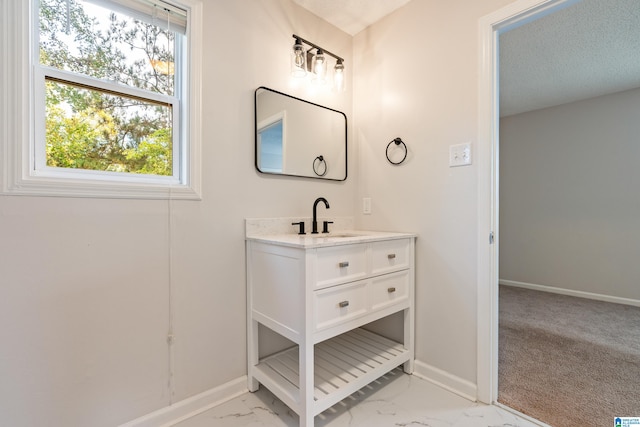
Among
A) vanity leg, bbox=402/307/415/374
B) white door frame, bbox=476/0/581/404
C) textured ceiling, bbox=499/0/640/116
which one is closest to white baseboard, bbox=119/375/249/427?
vanity leg, bbox=402/307/415/374

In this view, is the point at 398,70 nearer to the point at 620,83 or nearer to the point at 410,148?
the point at 410,148

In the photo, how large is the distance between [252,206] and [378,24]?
161 cm

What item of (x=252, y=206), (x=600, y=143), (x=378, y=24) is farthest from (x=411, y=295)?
(x=600, y=143)

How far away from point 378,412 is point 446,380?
497mm

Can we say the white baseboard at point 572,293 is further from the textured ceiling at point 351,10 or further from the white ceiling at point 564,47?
the textured ceiling at point 351,10

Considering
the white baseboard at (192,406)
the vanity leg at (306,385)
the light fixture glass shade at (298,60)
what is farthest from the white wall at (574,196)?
the white baseboard at (192,406)

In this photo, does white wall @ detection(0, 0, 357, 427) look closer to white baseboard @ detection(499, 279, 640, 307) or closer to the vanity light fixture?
the vanity light fixture

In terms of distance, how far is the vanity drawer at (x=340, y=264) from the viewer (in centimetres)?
133

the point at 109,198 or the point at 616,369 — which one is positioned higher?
the point at 109,198

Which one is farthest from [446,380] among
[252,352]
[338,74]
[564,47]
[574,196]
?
[574,196]

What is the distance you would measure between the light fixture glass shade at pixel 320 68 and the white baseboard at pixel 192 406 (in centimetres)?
194

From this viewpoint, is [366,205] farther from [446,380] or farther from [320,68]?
[446,380]

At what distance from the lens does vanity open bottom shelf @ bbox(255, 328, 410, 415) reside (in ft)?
4.56

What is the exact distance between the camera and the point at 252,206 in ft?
5.53
